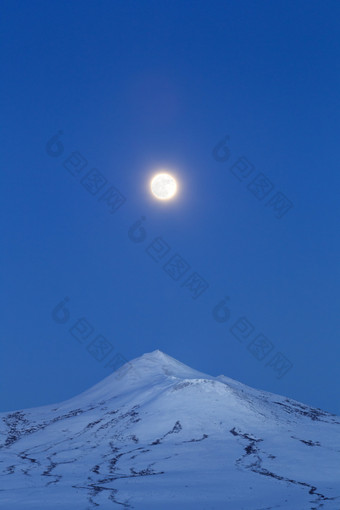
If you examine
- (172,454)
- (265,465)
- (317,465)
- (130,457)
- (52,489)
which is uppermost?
(317,465)

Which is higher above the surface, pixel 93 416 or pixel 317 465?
pixel 317 465

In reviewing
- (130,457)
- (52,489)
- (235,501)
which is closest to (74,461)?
(130,457)

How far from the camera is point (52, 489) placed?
23.9m

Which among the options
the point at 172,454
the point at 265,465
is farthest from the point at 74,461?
the point at 265,465

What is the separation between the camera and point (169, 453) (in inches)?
1361

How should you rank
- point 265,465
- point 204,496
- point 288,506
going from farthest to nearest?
point 265,465
point 204,496
point 288,506

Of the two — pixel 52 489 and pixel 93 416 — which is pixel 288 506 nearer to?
pixel 52 489

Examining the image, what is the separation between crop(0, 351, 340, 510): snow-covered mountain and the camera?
70.0ft

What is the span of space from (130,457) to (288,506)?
707 inches

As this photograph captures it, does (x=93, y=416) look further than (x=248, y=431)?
Yes

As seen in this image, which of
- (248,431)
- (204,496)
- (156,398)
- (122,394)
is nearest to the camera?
(204,496)

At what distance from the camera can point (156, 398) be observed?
5275 centimetres

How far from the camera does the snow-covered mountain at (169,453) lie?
70.0ft

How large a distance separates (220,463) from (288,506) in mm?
11727
